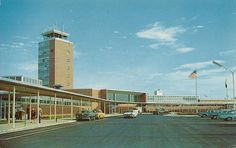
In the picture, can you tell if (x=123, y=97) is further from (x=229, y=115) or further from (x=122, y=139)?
(x=122, y=139)

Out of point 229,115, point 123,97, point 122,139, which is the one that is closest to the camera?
point 122,139

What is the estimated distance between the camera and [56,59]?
504 feet

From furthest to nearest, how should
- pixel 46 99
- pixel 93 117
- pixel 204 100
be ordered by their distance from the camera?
pixel 204 100 < pixel 46 99 < pixel 93 117

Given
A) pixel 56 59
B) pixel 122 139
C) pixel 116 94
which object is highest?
pixel 56 59

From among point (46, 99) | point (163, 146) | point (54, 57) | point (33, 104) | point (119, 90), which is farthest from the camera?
point (54, 57)

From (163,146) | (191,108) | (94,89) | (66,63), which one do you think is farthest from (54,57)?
(163,146)

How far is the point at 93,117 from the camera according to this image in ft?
188

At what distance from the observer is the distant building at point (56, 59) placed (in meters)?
154

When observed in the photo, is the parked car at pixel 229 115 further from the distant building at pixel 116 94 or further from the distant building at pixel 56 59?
the distant building at pixel 56 59

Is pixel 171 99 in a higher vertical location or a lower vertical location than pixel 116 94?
lower

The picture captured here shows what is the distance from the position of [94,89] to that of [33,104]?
61.0 m

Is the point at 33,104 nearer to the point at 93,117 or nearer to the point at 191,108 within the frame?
the point at 93,117

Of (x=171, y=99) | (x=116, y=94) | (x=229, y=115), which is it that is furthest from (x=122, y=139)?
(x=171, y=99)

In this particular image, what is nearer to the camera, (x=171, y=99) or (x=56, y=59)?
(x=56, y=59)
